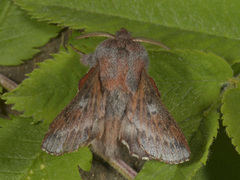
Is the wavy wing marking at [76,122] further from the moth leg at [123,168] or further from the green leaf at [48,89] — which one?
the moth leg at [123,168]

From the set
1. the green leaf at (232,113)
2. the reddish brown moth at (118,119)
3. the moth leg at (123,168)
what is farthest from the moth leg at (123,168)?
the green leaf at (232,113)

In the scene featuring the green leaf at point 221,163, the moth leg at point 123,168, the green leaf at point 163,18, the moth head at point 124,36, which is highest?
the green leaf at point 163,18

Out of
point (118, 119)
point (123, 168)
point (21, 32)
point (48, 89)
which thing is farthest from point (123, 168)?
point (21, 32)

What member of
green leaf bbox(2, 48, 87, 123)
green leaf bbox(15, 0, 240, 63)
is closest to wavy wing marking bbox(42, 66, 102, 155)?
green leaf bbox(2, 48, 87, 123)

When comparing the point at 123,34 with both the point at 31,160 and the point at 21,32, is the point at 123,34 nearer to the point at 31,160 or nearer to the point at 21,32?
the point at 21,32

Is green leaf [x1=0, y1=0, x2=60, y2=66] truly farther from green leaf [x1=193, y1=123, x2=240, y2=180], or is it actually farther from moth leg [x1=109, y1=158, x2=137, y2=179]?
green leaf [x1=193, y1=123, x2=240, y2=180]

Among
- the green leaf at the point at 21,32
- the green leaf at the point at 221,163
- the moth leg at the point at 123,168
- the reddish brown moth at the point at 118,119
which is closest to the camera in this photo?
the reddish brown moth at the point at 118,119

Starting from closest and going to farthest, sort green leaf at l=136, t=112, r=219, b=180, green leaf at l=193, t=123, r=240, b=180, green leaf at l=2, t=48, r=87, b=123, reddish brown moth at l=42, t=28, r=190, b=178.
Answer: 1. green leaf at l=136, t=112, r=219, b=180
2. reddish brown moth at l=42, t=28, r=190, b=178
3. green leaf at l=2, t=48, r=87, b=123
4. green leaf at l=193, t=123, r=240, b=180
